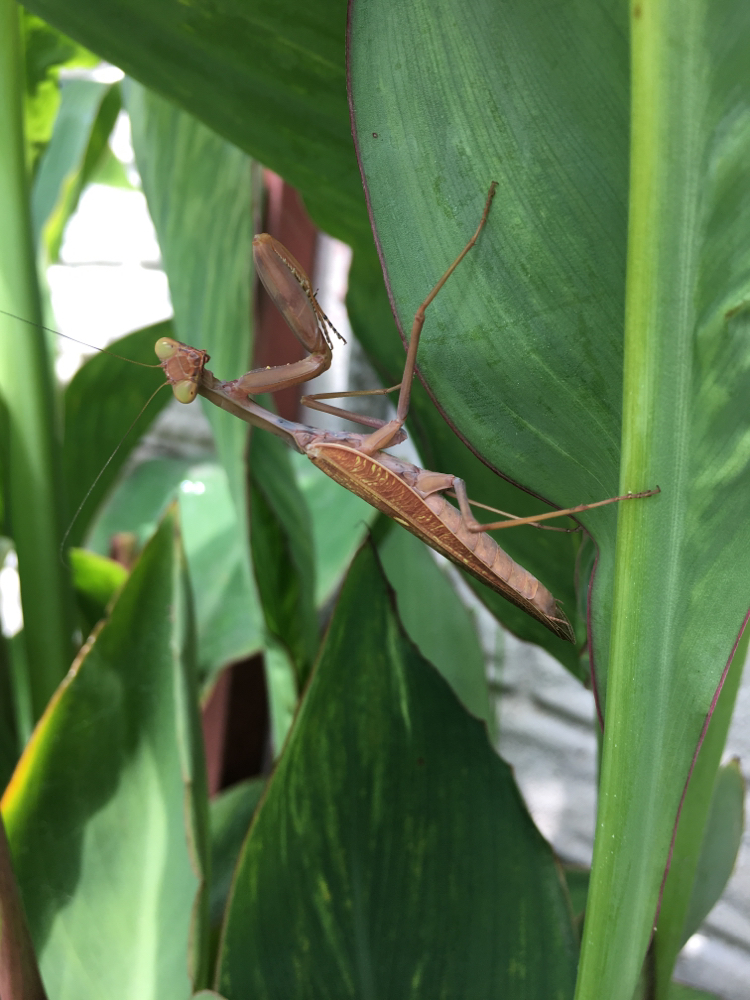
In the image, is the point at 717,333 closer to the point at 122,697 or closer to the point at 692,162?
the point at 692,162

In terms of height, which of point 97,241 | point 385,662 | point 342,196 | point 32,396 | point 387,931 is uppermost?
point 97,241

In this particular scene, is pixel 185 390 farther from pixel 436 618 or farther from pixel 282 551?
pixel 436 618

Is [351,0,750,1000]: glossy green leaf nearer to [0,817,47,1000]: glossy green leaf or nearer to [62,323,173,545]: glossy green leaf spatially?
[0,817,47,1000]: glossy green leaf

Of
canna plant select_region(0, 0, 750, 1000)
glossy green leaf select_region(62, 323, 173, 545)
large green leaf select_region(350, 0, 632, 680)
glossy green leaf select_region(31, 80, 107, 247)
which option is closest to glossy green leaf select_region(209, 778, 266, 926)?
canna plant select_region(0, 0, 750, 1000)

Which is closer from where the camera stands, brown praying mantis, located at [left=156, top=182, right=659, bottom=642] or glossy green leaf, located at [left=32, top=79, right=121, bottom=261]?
brown praying mantis, located at [left=156, top=182, right=659, bottom=642]

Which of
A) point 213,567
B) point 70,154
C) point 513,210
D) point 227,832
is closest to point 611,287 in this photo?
point 513,210

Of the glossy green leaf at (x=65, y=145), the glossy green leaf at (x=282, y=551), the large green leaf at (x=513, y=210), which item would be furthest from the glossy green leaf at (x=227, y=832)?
the glossy green leaf at (x=65, y=145)

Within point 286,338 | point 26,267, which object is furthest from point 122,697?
point 286,338
